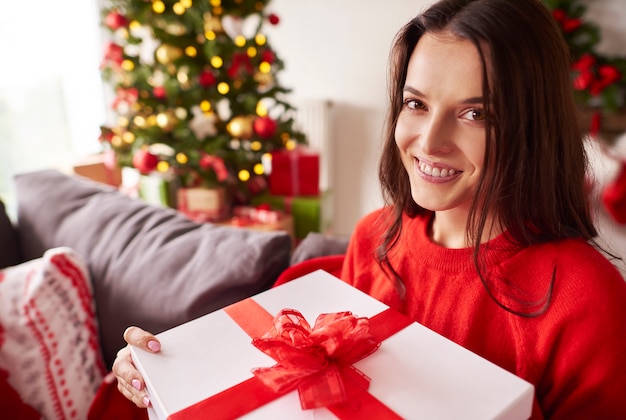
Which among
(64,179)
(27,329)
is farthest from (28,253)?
(27,329)

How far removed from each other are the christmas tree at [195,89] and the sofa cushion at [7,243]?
904mm

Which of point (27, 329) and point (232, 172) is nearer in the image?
point (27, 329)

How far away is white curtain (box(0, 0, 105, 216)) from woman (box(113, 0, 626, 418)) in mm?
2455

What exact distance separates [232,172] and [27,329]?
1599 mm

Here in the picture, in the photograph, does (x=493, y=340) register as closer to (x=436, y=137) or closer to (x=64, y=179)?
(x=436, y=137)

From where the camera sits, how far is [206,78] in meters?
2.20

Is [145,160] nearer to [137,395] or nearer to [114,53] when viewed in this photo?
[114,53]

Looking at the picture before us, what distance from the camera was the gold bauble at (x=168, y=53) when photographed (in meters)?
2.20

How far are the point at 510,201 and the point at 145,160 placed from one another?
204 cm

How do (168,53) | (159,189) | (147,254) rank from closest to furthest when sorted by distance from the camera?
(147,254) < (168,53) < (159,189)

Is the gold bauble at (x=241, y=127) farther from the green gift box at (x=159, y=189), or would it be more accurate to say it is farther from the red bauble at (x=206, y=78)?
the green gift box at (x=159, y=189)

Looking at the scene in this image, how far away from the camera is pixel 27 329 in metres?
1.01

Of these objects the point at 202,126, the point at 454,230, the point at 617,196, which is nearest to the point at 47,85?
the point at 202,126

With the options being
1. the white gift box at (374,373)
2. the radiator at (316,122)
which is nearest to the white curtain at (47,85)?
the radiator at (316,122)
